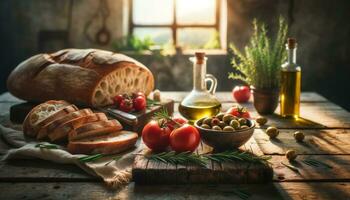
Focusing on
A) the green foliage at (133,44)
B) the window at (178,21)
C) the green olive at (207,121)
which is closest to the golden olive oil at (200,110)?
the green olive at (207,121)

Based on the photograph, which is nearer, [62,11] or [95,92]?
[95,92]

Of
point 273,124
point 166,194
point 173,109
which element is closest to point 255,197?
point 166,194

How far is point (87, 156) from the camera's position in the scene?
6.40ft

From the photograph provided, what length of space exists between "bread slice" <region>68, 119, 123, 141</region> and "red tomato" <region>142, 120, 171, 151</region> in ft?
0.92

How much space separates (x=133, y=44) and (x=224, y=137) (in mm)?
3337

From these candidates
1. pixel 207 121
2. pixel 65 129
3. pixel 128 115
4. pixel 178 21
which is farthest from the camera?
pixel 178 21

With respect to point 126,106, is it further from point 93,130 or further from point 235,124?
point 235,124

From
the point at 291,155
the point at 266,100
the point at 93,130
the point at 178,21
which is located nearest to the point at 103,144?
the point at 93,130

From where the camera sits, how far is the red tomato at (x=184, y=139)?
6.36 feet

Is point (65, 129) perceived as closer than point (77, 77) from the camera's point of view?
Yes

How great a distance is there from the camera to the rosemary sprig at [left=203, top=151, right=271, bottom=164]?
1.86 m

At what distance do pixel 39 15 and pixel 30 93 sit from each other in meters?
2.28

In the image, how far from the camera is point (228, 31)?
501 centimetres

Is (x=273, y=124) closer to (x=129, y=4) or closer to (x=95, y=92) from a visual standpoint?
(x=95, y=92)
